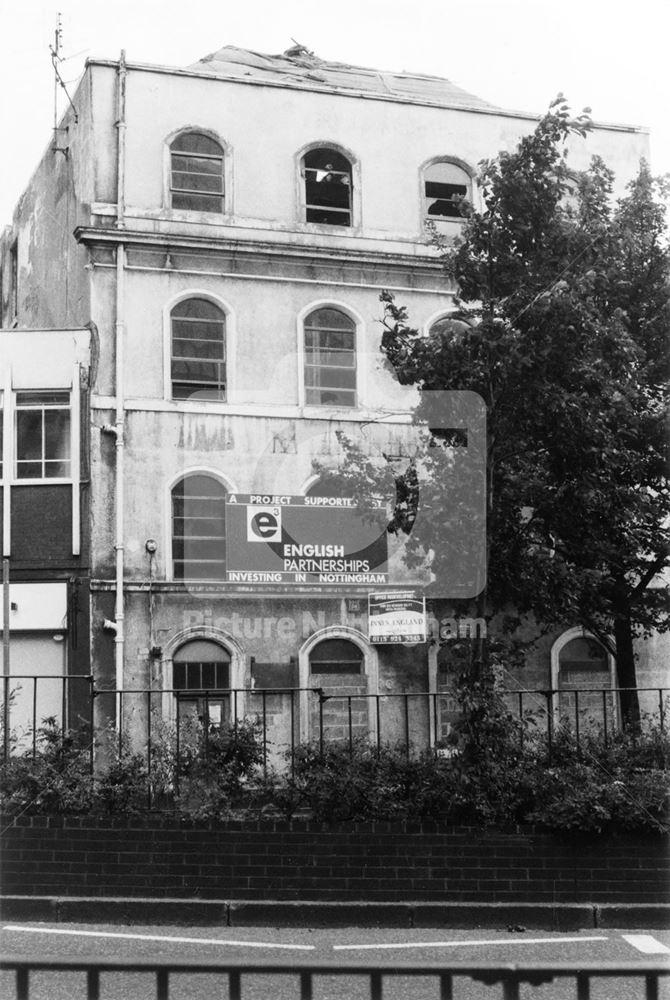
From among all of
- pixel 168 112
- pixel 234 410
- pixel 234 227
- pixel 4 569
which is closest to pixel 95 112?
pixel 168 112

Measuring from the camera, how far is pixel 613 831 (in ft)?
33.9

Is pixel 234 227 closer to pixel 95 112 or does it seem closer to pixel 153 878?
pixel 95 112

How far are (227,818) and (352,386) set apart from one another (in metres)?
14.9

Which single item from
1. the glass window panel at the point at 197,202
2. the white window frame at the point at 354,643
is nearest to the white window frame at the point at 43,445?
the glass window panel at the point at 197,202

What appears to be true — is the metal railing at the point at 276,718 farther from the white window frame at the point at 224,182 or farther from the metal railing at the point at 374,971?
the white window frame at the point at 224,182

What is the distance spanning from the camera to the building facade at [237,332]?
22875 millimetres

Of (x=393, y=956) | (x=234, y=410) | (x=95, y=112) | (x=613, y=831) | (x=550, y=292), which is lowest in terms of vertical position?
(x=393, y=956)

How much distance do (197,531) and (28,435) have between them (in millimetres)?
3349

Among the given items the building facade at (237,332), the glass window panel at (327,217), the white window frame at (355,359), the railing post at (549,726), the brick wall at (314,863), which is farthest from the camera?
the glass window panel at (327,217)

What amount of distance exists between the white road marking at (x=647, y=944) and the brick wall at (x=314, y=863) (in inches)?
13.8

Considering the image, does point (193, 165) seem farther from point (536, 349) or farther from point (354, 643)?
point (536, 349)

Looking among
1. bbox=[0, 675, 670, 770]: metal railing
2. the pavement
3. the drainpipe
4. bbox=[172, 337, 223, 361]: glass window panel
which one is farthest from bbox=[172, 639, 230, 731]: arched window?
the pavement

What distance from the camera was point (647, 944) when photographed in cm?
975

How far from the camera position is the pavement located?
32.6 feet
